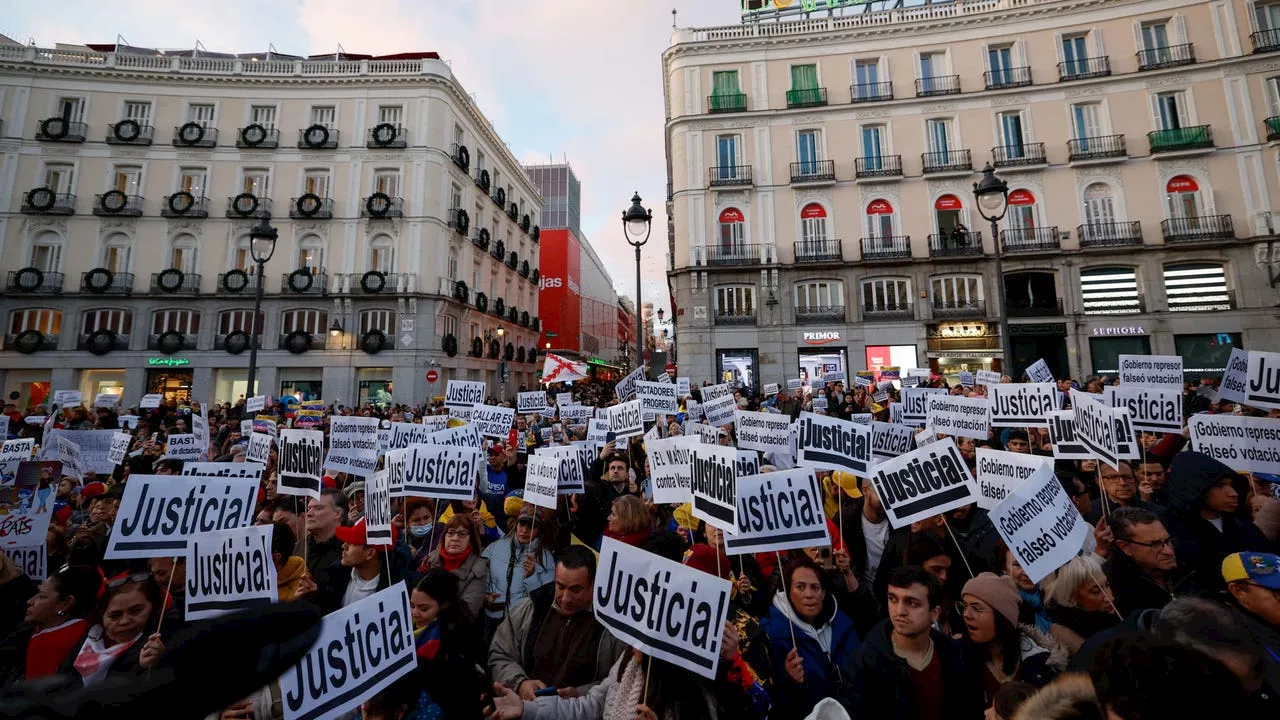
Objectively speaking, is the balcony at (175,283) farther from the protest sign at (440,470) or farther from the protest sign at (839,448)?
the protest sign at (839,448)

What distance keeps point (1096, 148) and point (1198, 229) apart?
5.48 metres

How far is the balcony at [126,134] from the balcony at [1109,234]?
4744cm

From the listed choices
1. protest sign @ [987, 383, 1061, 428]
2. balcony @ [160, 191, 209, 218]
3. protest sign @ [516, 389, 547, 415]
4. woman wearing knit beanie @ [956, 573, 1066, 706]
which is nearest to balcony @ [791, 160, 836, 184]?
protest sign @ [516, 389, 547, 415]

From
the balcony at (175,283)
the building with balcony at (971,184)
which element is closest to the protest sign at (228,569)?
the building with balcony at (971,184)

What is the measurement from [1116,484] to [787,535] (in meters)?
4.06

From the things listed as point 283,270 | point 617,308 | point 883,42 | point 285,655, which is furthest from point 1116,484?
point 617,308

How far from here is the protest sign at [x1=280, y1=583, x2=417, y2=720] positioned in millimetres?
2441

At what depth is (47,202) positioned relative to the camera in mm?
29125

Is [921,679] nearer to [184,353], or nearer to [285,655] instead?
[285,655]

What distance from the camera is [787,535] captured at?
3.91 metres

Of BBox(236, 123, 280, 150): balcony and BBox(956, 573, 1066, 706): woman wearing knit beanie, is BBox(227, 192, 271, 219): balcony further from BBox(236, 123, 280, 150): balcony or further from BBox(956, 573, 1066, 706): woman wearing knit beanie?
BBox(956, 573, 1066, 706): woman wearing knit beanie

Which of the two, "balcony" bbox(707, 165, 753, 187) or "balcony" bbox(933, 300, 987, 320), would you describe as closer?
"balcony" bbox(933, 300, 987, 320)

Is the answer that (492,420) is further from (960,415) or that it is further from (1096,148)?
(1096,148)

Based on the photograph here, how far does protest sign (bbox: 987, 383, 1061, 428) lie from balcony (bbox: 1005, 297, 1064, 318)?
845 inches
